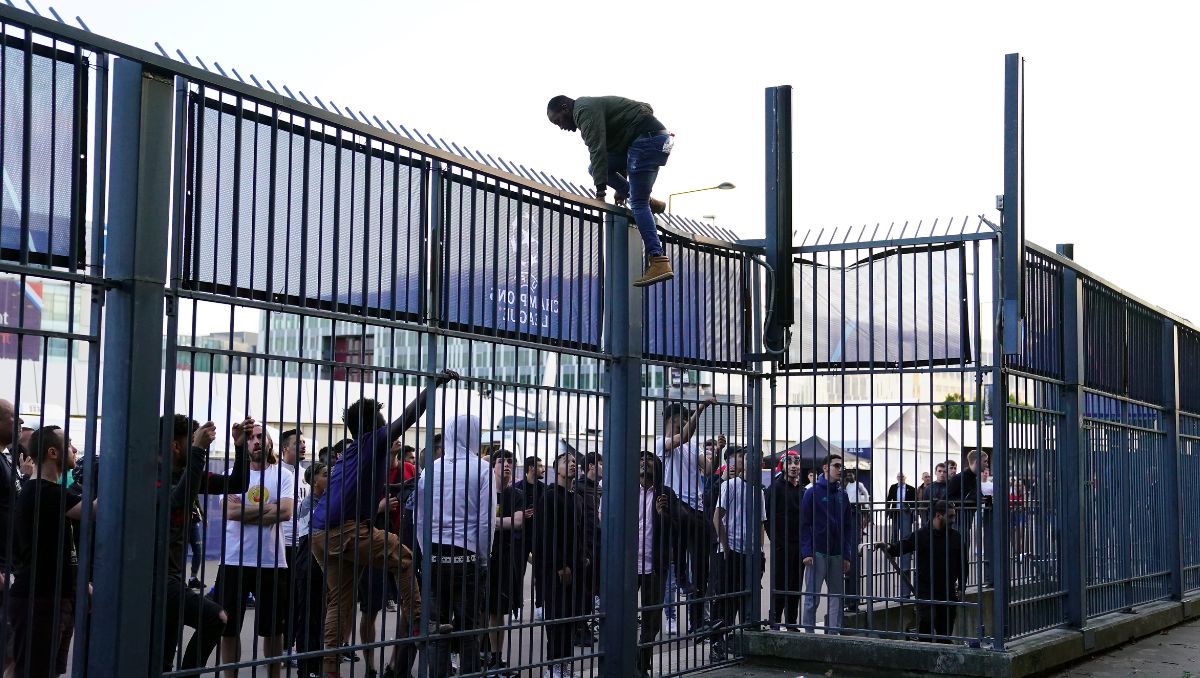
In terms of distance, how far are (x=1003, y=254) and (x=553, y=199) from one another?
3535 mm

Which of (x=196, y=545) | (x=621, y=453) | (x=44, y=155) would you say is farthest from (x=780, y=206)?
(x=44, y=155)

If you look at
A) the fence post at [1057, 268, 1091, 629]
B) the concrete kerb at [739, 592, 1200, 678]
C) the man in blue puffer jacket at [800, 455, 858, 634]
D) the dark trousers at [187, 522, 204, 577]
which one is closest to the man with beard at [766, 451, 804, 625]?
the man in blue puffer jacket at [800, 455, 858, 634]

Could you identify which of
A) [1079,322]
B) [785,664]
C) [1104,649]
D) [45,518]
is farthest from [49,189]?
[1104,649]

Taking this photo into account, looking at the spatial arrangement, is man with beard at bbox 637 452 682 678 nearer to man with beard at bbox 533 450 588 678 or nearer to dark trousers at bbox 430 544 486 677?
man with beard at bbox 533 450 588 678

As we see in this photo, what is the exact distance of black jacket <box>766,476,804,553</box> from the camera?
1017 centimetres

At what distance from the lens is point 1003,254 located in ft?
31.9

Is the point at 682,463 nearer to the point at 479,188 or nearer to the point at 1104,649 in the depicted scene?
the point at 479,188

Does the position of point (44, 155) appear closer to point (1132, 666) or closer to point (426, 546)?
point (426, 546)

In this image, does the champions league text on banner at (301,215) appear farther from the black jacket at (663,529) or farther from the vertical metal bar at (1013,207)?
the vertical metal bar at (1013,207)

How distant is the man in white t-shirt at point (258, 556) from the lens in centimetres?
620

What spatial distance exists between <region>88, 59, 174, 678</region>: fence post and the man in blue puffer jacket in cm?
553

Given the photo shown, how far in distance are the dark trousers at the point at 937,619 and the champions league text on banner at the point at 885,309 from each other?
1888 millimetres

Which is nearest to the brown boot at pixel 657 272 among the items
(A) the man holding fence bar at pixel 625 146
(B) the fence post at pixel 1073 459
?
(A) the man holding fence bar at pixel 625 146

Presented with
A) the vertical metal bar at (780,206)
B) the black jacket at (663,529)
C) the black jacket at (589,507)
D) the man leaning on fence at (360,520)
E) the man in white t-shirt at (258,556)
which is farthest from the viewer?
the vertical metal bar at (780,206)
